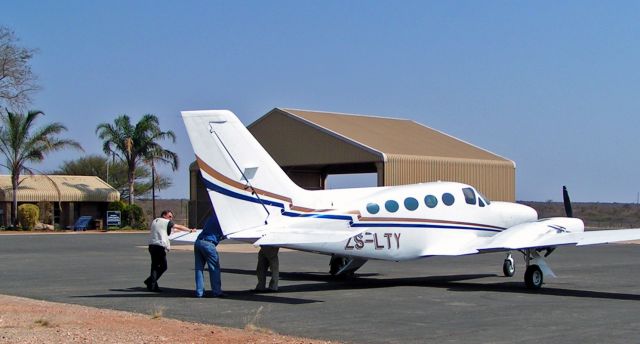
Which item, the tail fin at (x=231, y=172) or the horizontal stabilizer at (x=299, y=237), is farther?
the tail fin at (x=231, y=172)

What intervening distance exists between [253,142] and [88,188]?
53.1 meters

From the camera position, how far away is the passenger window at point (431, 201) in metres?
20.8

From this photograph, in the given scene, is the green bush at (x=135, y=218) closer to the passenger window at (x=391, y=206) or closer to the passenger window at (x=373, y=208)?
the passenger window at (x=391, y=206)

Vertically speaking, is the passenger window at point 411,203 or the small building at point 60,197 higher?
the small building at point 60,197

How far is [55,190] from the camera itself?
67.1 meters

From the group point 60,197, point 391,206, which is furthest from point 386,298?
point 60,197

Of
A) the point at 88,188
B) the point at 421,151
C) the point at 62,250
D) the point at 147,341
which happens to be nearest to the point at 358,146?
the point at 421,151

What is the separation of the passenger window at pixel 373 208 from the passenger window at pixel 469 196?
3073 mm

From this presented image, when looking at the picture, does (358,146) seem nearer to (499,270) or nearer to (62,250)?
(62,250)

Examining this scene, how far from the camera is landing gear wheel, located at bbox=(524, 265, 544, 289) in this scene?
1994cm

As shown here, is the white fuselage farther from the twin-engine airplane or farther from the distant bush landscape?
the distant bush landscape

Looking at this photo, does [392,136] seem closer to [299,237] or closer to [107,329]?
[299,237]

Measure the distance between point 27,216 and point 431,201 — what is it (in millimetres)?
46654

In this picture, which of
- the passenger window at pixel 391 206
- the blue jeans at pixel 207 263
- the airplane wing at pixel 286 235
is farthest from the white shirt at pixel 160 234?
the passenger window at pixel 391 206
